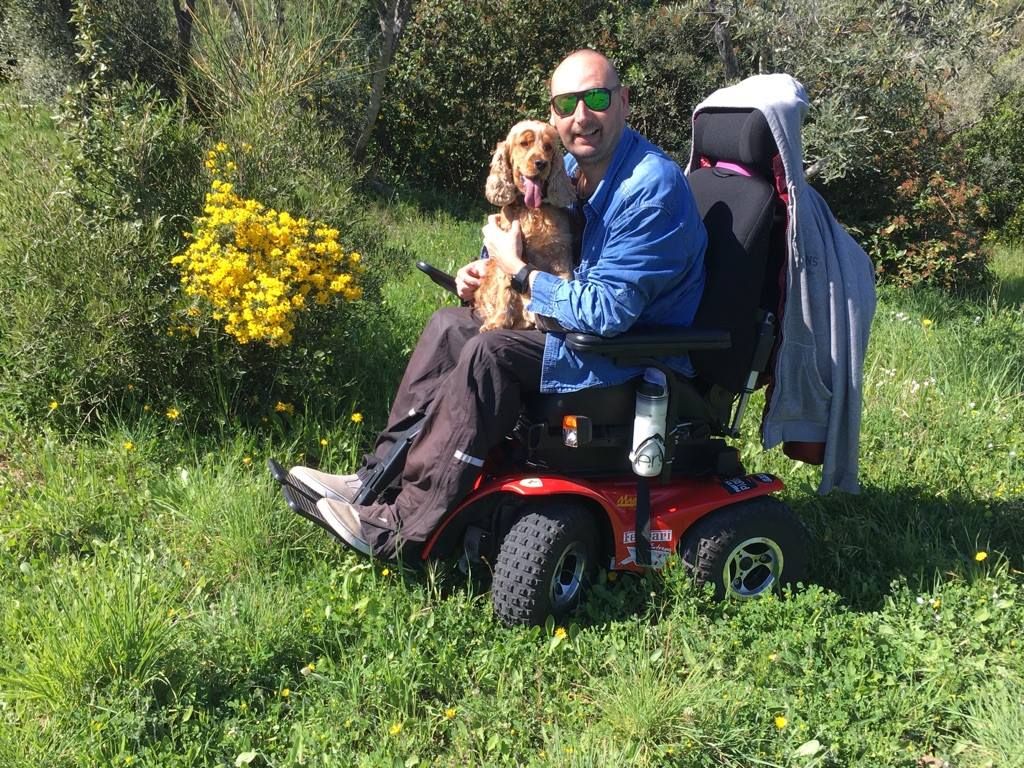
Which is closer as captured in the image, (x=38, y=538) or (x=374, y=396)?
(x=38, y=538)

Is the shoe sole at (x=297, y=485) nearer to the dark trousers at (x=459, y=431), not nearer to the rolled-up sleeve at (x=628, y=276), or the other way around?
the dark trousers at (x=459, y=431)

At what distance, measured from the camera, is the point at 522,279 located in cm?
297

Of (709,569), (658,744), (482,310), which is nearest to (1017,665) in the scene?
(709,569)

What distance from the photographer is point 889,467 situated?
412 cm

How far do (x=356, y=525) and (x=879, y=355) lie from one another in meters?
3.50

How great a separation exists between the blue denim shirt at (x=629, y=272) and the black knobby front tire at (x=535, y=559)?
1.39ft

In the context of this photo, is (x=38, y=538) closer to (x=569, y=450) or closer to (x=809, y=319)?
(x=569, y=450)

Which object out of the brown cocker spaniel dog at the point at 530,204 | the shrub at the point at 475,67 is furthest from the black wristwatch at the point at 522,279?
the shrub at the point at 475,67

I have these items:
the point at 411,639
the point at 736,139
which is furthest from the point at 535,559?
the point at 736,139

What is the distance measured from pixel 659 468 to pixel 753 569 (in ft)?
2.01

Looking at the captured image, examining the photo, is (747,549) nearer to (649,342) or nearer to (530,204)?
(649,342)

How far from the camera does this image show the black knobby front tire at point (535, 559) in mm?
2812

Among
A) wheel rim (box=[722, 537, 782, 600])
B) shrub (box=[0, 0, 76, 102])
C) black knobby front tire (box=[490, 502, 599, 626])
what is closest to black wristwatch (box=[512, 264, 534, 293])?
black knobby front tire (box=[490, 502, 599, 626])

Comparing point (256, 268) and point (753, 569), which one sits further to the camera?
point (256, 268)
